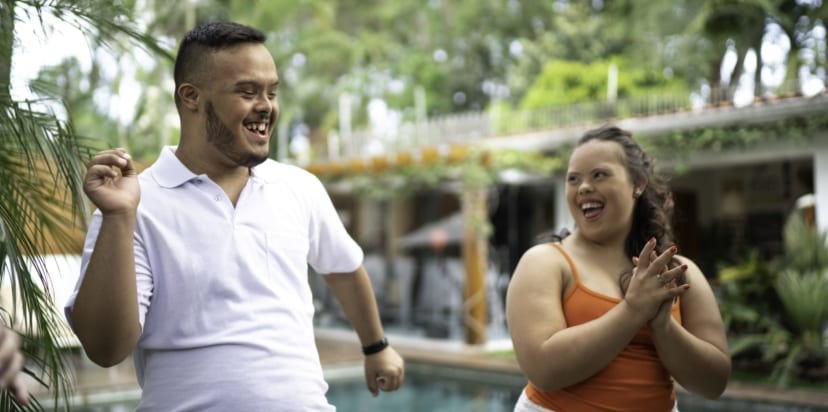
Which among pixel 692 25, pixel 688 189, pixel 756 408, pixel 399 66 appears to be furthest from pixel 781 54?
pixel 756 408

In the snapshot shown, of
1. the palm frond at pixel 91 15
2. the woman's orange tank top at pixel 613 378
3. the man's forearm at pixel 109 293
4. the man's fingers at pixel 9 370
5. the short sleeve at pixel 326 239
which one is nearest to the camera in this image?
the man's fingers at pixel 9 370

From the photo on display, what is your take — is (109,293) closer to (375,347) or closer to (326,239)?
(326,239)

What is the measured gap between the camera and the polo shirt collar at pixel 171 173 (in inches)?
69.2

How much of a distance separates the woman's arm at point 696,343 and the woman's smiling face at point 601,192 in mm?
188

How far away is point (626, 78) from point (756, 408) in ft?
41.5

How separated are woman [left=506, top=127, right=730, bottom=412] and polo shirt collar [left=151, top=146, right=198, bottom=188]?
2.50ft

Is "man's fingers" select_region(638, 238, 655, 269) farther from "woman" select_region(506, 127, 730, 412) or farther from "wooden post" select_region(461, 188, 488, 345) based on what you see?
"wooden post" select_region(461, 188, 488, 345)

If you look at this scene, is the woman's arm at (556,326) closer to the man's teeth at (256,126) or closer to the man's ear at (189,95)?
the man's teeth at (256,126)

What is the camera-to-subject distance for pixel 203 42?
1.75 metres

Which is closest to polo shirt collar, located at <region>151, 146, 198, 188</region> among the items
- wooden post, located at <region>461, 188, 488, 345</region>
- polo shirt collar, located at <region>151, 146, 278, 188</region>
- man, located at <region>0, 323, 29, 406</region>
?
polo shirt collar, located at <region>151, 146, 278, 188</region>

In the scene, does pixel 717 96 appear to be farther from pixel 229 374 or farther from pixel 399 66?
pixel 399 66

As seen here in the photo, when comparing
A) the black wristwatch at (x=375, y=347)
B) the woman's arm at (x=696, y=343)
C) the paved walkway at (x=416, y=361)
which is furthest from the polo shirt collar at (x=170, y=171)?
the paved walkway at (x=416, y=361)

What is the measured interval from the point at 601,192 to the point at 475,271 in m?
9.70

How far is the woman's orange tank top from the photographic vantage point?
6.18ft
